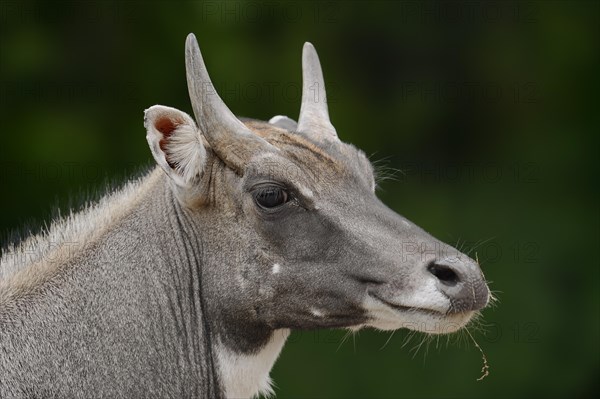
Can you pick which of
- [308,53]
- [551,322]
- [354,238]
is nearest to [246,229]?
[354,238]

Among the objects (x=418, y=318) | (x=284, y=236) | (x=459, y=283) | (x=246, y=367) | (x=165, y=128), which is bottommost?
(x=246, y=367)

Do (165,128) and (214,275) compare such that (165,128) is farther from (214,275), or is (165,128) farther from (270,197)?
(214,275)

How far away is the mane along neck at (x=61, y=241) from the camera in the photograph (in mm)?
8461

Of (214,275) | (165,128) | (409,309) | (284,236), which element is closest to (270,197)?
(284,236)

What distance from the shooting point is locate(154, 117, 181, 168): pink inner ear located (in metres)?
8.39

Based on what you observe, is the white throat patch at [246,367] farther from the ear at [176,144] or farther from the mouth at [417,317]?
the ear at [176,144]

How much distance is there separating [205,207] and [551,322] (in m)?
12.3

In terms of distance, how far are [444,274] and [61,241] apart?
3.44 meters

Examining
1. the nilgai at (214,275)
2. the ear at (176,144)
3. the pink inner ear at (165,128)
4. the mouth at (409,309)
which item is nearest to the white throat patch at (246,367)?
the nilgai at (214,275)

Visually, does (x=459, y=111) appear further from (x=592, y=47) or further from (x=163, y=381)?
(x=163, y=381)

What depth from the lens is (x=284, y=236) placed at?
27.0ft

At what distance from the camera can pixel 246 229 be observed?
8312mm

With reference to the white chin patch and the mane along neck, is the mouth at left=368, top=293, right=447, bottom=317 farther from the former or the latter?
the mane along neck

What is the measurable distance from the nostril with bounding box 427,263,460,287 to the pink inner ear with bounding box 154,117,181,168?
2400 mm
